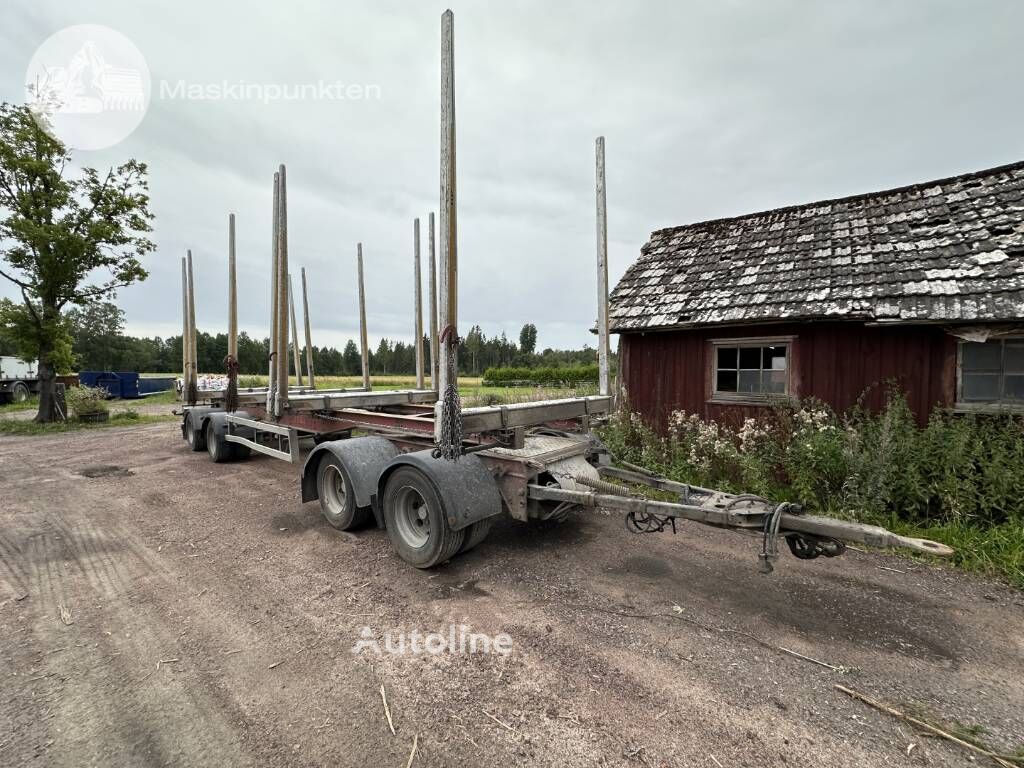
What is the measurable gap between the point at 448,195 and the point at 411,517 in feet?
10.1

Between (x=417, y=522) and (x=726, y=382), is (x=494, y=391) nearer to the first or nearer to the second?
(x=726, y=382)

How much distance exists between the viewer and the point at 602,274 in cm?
625

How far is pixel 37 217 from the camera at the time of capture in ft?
47.0

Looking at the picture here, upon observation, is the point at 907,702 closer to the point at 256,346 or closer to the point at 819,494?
the point at 819,494

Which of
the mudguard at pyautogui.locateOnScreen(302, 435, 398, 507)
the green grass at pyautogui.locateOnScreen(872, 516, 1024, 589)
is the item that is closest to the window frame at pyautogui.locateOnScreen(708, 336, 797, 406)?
the green grass at pyautogui.locateOnScreen(872, 516, 1024, 589)

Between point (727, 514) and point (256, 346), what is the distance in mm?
82999

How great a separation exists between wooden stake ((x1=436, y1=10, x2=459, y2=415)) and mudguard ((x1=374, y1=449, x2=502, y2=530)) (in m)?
0.41

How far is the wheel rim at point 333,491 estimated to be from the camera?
524 cm

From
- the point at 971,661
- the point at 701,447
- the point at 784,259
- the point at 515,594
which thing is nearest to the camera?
the point at 971,661

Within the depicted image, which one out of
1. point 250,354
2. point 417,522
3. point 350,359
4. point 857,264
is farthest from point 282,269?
point 350,359

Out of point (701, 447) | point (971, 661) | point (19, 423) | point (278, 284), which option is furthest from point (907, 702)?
point (19, 423)

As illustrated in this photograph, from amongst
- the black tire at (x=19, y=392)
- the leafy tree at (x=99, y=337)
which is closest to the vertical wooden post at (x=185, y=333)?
the black tire at (x=19, y=392)

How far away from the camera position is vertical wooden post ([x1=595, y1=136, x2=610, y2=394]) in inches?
237

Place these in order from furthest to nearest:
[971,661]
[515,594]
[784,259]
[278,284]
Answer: [784,259], [278,284], [515,594], [971,661]
